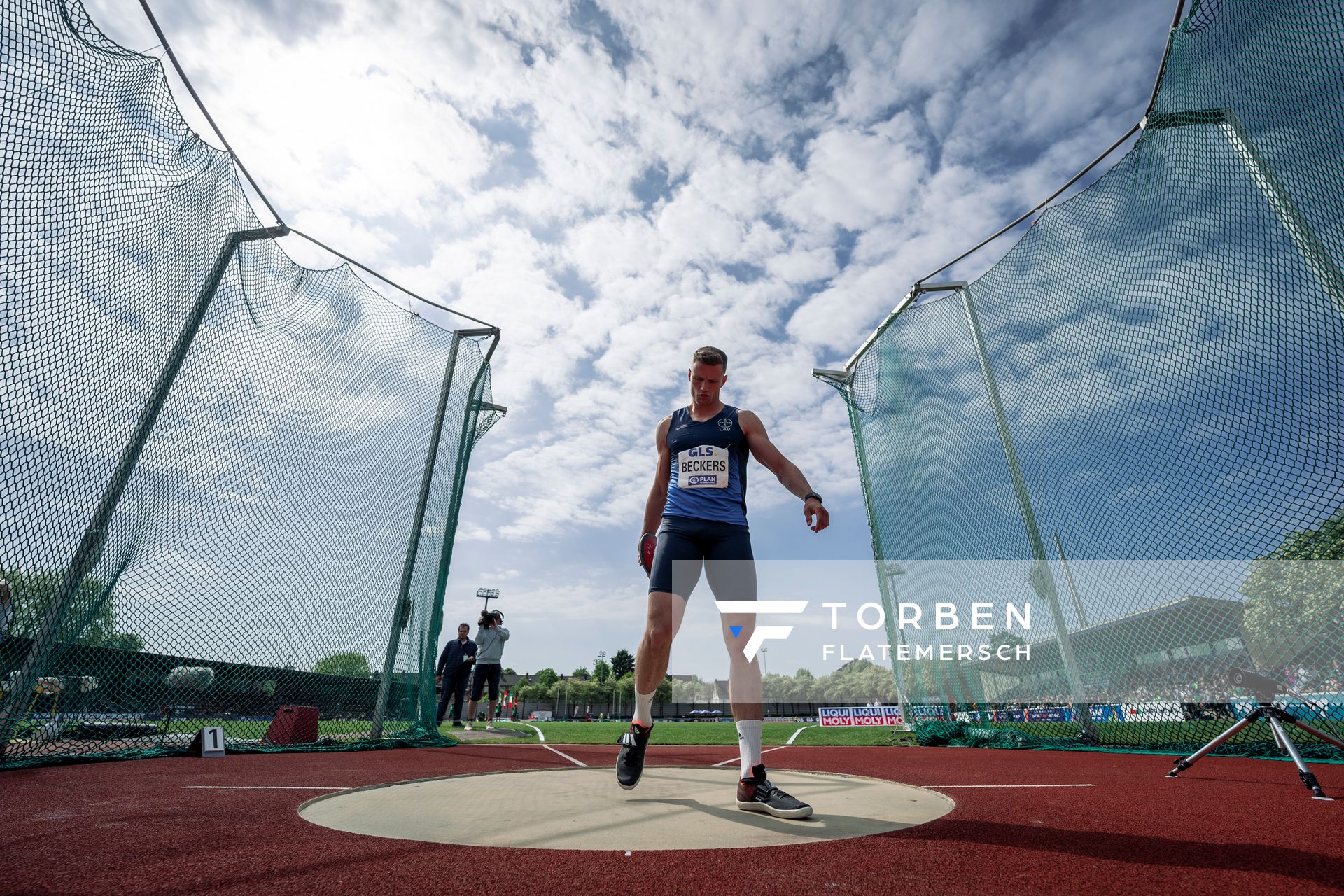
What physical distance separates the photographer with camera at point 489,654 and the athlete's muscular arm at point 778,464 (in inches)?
281

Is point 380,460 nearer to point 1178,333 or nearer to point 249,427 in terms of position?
point 249,427

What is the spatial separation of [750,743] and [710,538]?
2.79 ft

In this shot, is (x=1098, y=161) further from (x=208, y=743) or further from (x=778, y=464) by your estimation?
(x=208, y=743)

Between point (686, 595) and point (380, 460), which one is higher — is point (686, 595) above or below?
below

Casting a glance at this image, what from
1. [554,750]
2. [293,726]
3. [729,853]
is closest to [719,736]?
[554,750]

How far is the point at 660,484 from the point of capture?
326 cm

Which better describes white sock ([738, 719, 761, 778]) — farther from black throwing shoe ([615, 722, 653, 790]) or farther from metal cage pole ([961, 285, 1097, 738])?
metal cage pole ([961, 285, 1097, 738])

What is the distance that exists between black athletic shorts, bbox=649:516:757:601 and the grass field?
416cm

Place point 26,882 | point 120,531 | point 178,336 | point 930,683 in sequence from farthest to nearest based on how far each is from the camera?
point 930,683 < point 178,336 < point 120,531 < point 26,882

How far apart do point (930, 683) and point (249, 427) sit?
7.78m

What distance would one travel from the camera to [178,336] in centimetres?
445

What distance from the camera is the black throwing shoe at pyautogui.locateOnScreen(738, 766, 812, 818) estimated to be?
7.07 feet

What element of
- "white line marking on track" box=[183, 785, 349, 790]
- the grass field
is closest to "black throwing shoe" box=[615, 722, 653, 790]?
"white line marking on track" box=[183, 785, 349, 790]

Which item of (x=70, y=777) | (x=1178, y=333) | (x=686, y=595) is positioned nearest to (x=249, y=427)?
(x=70, y=777)
